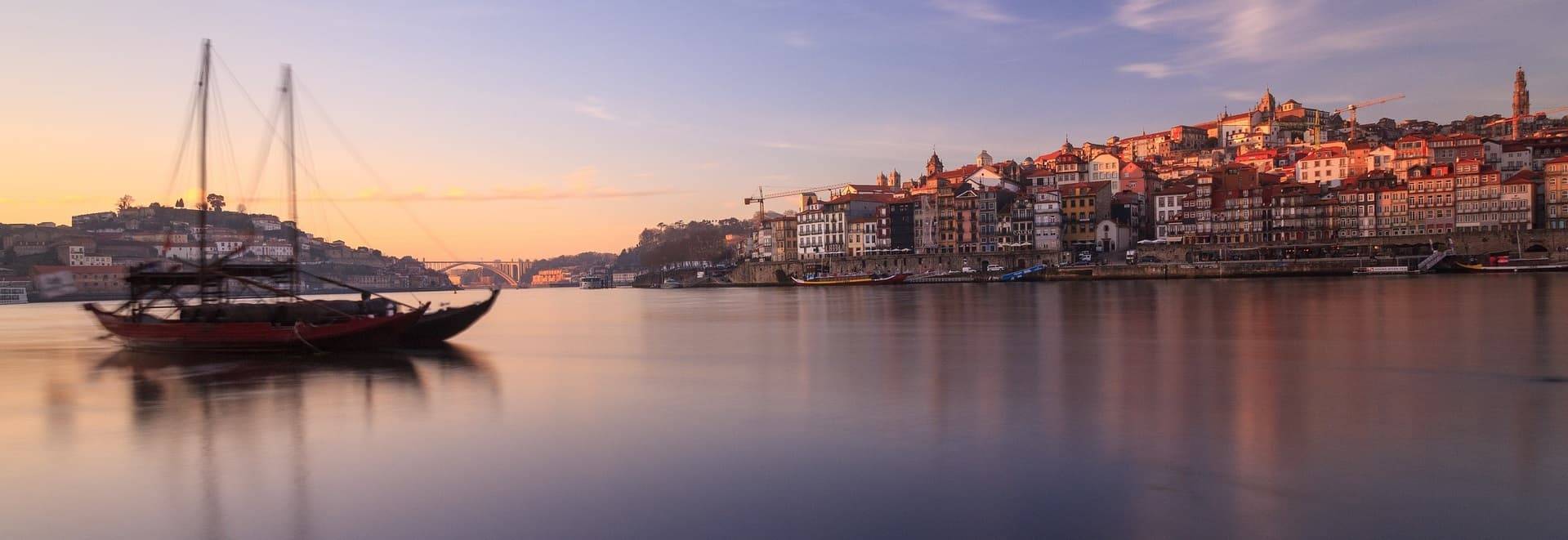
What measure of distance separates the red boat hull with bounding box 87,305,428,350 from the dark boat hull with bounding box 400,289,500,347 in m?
0.75

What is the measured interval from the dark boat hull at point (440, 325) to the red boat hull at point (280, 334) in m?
0.75

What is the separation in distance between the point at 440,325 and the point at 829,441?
15516mm

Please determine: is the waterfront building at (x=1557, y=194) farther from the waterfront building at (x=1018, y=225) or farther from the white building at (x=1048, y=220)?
the waterfront building at (x=1018, y=225)

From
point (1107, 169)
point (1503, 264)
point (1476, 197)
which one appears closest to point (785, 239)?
point (1107, 169)

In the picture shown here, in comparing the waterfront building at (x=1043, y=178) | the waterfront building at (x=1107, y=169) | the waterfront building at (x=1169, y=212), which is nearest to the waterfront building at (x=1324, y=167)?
the waterfront building at (x=1169, y=212)

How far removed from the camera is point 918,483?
766cm

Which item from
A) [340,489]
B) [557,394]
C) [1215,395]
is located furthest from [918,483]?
[557,394]

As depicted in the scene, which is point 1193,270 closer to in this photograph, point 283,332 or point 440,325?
point 440,325

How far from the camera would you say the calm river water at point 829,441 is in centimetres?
684

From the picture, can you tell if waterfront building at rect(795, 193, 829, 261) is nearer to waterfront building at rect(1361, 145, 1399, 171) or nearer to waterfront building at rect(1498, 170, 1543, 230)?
waterfront building at rect(1361, 145, 1399, 171)

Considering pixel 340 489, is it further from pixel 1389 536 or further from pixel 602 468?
pixel 1389 536

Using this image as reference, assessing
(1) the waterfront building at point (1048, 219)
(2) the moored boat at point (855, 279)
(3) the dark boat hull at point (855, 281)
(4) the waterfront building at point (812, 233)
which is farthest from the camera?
(4) the waterfront building at point (812, 233)

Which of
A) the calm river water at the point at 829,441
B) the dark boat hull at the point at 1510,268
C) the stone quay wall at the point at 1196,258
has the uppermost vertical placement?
the stone quay wall at the point at 1196,258

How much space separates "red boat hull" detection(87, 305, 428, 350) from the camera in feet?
63.9
